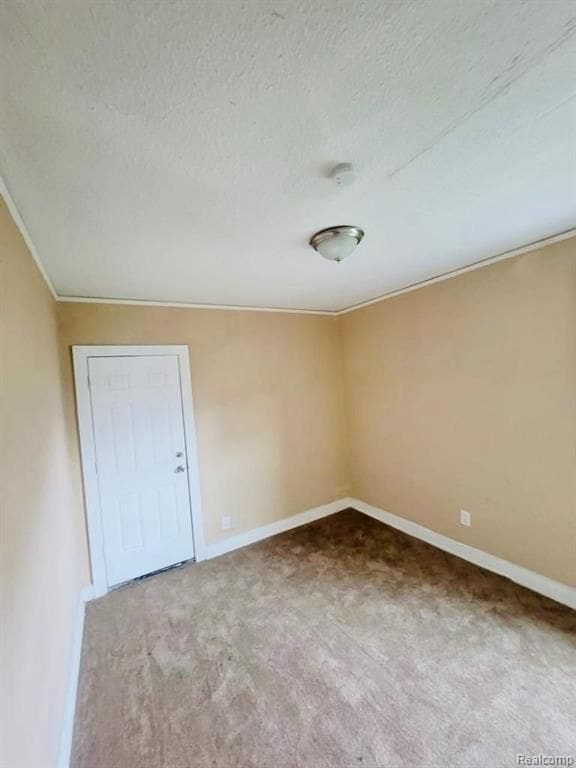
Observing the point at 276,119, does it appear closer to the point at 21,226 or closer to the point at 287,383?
the point at 21,226

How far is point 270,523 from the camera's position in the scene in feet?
11.9

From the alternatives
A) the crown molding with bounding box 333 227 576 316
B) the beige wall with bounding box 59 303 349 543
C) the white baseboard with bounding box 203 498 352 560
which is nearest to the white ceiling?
the crown molding with bounding box 333 227 576 316

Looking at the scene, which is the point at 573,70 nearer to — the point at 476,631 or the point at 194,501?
the point at 476,631

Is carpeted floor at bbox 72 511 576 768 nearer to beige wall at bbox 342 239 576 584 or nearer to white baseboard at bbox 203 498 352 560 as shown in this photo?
white baseboard at bbox 203 498 352 560

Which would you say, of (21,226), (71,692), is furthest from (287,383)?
(71,692)

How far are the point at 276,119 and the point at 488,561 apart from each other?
3.21 metres

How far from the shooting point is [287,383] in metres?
3.78

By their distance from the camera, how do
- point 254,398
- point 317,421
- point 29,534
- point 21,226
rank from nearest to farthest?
point 29,534 < point 21,226 < point 254,398 < point 317,421

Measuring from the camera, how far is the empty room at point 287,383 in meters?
0.91

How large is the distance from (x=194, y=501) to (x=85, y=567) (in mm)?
941

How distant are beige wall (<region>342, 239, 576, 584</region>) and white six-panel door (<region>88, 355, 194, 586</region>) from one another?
206cm

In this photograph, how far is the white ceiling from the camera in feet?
2.54

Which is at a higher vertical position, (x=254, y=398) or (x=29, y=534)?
(x=254, y=398)

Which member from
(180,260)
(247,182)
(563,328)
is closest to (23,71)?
(247,182)
